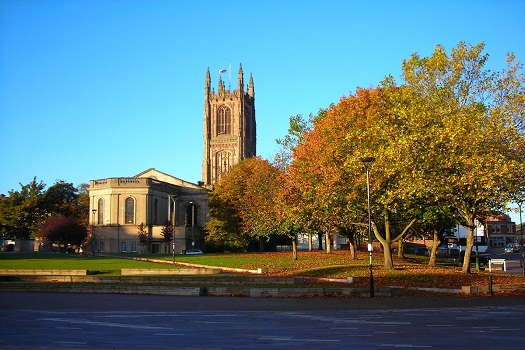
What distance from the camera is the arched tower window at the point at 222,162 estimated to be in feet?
512

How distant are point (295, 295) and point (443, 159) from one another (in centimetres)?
1336

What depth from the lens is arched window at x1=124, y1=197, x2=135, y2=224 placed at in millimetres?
99875

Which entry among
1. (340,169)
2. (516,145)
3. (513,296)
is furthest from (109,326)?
(516,145)

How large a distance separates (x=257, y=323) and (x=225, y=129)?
14496cm

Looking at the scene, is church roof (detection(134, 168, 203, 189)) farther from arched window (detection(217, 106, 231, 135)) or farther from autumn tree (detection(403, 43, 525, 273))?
autumn tree (detection(403, 43, 525, 273))

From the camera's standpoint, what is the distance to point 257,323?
17.5 meters

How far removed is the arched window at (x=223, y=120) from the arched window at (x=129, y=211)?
63302 millimetres

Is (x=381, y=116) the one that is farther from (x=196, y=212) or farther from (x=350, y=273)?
(x=196, y=212)

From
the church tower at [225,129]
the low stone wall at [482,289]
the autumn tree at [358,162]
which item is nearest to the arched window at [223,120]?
the church tower at [225,129]

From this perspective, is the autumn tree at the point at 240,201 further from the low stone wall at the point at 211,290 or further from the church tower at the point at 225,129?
the church tower at the point at 225,129

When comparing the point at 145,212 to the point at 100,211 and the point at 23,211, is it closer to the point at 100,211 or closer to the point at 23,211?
the point at 100,211

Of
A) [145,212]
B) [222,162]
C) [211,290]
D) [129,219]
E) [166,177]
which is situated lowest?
[211,290]

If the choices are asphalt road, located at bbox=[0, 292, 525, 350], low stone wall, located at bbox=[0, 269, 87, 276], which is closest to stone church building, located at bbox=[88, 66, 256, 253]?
low stone wall, located at bbox=[0, 269, 87, 276]

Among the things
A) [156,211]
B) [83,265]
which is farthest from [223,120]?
[83,265]
